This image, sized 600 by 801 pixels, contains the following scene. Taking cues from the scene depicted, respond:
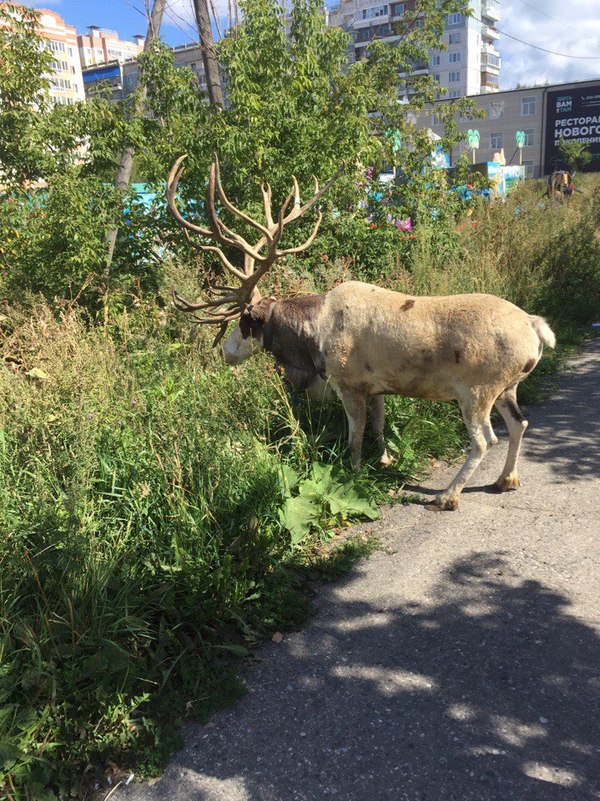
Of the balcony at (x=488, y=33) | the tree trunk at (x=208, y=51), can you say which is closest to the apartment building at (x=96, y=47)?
the balcony at (x=488, y=33)

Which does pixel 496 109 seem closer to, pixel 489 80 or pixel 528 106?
pixel 528 106

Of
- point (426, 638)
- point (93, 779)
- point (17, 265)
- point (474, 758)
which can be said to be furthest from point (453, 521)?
point (17, 265)

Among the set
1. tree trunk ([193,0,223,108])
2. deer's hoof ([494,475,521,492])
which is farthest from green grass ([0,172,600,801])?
tree trunk ([193,0,223,108])

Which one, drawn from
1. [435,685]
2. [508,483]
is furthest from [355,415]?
[435,685]

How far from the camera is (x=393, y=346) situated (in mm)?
4852

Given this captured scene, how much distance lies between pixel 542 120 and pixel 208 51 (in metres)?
62.6

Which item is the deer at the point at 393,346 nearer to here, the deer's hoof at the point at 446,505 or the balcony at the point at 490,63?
the deer's hoof at the point at 446,505

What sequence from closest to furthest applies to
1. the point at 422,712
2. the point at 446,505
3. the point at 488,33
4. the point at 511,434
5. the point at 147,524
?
the point at 422,712, the point at 147,524, the point at 446,505, the point at 511,434, the point at 488,33

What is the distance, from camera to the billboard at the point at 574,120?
57156 mm

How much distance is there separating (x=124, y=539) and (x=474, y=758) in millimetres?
2322

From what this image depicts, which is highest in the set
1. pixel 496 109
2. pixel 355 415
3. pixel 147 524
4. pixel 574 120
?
pixel 496 109

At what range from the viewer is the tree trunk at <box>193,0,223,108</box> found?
9.09 meters

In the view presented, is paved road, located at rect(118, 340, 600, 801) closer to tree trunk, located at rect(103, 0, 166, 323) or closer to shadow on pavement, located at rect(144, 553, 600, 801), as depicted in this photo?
shadow on pavement, located at rect(144, 553, 600, 801)

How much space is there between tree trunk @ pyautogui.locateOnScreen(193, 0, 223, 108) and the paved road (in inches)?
294
